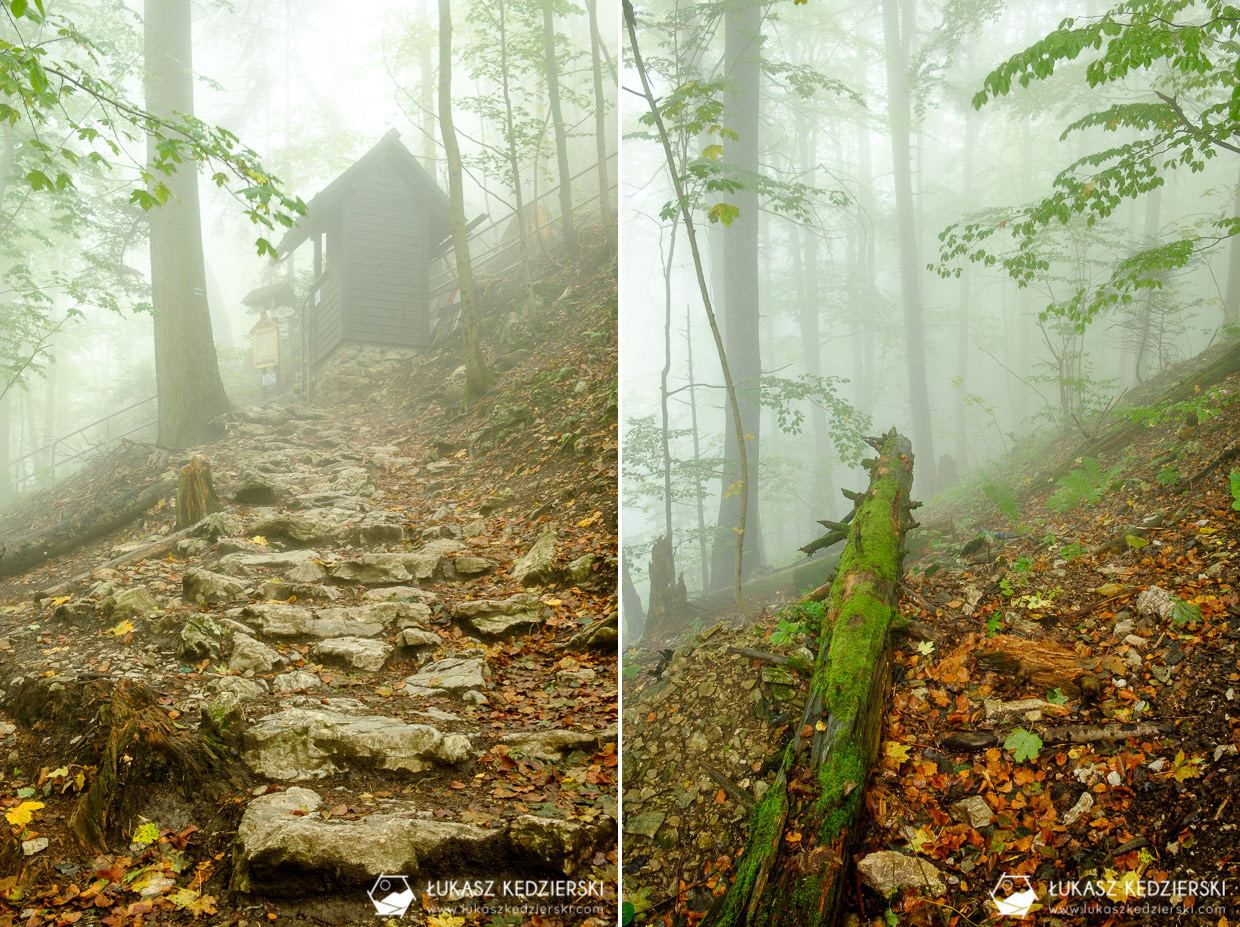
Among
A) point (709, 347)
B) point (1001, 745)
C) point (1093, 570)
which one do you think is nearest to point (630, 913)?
point (1001, 745)

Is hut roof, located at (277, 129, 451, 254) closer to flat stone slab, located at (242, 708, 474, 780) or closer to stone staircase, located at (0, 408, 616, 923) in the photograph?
stone staircase, located at (0, 408, 616, 923)

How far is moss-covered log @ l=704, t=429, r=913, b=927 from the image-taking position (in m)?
2.42

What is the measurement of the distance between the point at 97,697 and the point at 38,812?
1.68 ft

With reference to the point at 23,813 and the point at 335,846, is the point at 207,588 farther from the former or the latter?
the point at 335,846

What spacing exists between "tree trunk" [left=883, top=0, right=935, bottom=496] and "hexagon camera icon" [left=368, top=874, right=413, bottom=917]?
11753 millimetres

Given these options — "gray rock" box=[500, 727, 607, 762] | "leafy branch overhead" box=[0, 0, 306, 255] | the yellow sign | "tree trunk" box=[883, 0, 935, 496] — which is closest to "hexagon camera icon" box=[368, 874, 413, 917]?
"gray rock" box=[500, 727, 607, 762]

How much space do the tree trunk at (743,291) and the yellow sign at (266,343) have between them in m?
5.44

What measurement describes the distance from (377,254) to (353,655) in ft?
28.1

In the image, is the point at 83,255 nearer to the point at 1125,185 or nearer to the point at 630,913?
the point at 630,913

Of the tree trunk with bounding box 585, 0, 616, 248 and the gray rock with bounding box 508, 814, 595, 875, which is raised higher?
the tree trunk with bounding box 585, 0, 616, 248

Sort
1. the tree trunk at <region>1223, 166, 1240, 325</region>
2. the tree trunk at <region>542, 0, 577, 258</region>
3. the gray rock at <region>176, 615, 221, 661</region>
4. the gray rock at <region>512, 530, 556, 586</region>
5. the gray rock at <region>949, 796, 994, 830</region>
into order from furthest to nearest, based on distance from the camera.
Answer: the tree trunk at <region>1223, 166, 1240, 325</region> → the tree trunk at <region>542, 0, 577, 258</region> → the gray rock at <region>512, 530, 556, 586</region> → the gray rock at <region>176, 615, 221, 661</region> → the gray rock at <region>949, 796, 994, 830</region>

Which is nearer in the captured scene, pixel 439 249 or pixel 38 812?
pixel 38 812

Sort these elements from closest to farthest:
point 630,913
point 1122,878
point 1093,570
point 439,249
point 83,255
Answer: point 1122,878, point 630,913, point 1093,570, point 83,255, point 439,249

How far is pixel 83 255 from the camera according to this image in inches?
205
